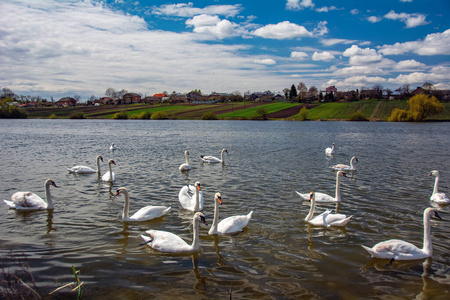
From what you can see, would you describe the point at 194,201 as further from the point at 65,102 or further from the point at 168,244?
the point at 65,102

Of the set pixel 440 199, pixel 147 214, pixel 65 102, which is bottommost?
pixel 440 199

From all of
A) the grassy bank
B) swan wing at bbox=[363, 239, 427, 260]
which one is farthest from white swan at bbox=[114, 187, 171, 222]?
the grassy bank

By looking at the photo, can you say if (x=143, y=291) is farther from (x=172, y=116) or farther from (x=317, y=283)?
(x=172, y=116)

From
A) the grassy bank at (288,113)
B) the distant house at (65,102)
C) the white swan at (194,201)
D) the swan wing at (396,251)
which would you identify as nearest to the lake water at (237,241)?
the swan wing at (396,251)

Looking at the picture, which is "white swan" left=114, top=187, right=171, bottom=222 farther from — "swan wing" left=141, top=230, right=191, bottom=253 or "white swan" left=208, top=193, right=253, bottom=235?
"white swan" left=208, top=193, right=253, bottom=235

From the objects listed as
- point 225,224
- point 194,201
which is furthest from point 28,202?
point 225,224

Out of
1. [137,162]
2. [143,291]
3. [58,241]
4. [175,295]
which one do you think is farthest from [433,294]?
[137,162]

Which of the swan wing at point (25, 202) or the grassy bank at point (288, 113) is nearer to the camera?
the swan wing at point (25, 202)

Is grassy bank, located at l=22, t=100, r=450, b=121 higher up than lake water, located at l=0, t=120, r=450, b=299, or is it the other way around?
grassy bank, located at l=22, t=100, r=450, b=121

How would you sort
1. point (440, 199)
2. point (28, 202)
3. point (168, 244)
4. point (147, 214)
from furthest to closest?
point (440, 199)
point (28, 202)
point (147, 214)
point (168, 244)

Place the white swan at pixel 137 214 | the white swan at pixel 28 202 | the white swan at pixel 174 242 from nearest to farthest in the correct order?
the white swan at pixel 174 242
the white swan at pixel 137 214
the white swan at pixel 28 202

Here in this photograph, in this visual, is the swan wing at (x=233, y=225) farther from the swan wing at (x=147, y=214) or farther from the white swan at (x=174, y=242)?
the swan wing at (x=147, y=214)

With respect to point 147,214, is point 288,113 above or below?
above

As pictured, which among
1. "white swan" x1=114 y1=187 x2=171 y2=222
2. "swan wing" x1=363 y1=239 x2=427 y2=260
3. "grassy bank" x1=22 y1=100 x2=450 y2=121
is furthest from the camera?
"grassy bank" x1=22 y1=100 x2=450 y2=121
